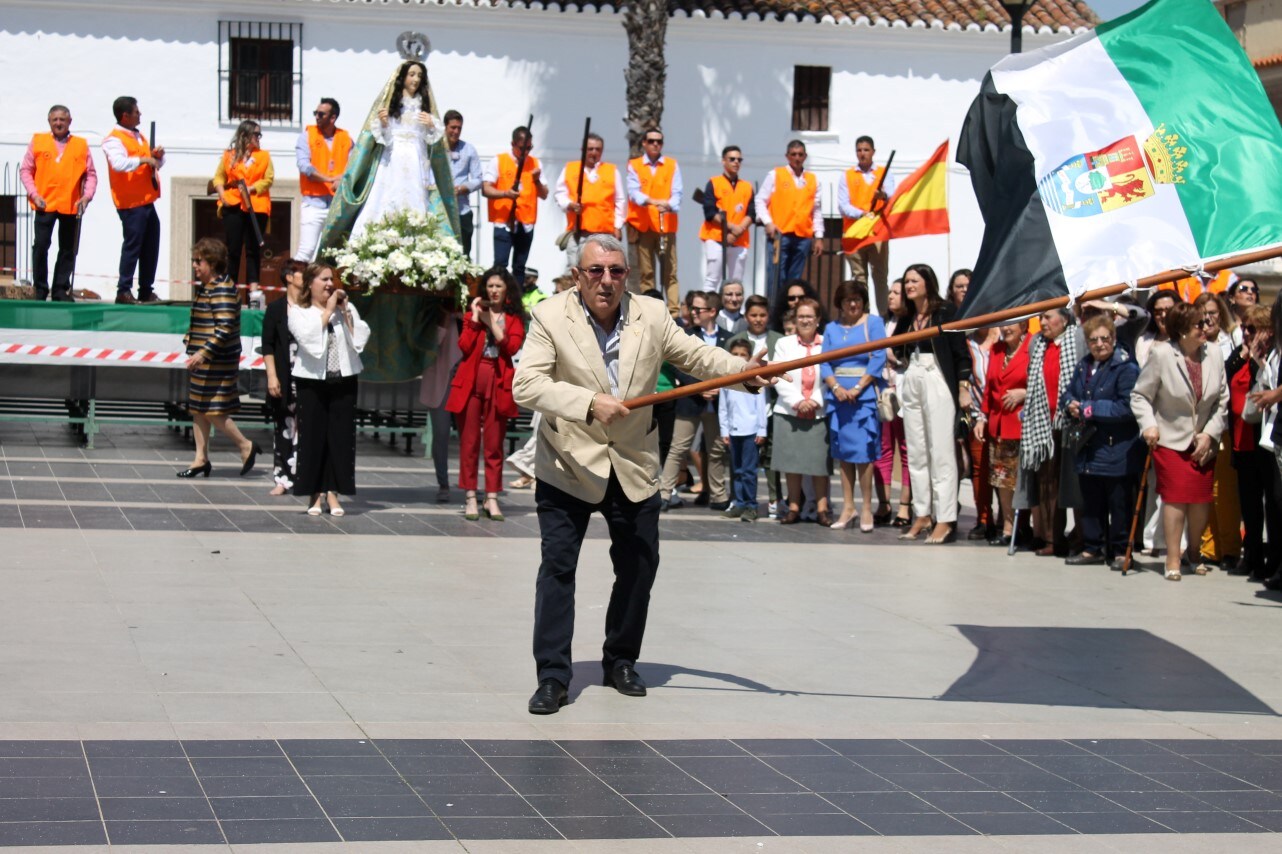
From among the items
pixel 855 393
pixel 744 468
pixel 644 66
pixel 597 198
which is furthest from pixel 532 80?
pixel 855 393

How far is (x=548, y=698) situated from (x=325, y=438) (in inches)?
250

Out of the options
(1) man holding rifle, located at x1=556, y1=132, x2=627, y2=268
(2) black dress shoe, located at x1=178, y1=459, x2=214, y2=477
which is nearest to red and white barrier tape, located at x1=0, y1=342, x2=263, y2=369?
(2) black dress shoe, located at x1=178, y1=459, x2=214, y2=477

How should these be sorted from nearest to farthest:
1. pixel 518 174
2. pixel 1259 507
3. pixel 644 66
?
pixel 1259 507
pixel 518 174
pixel 644 66

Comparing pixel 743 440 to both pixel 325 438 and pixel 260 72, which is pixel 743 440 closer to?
pixel 325 438

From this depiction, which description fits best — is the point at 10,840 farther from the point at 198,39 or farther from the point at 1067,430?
the point at 198,39

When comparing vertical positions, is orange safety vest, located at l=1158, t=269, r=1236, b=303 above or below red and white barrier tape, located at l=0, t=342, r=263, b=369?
above

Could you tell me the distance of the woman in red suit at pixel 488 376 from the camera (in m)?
13.4

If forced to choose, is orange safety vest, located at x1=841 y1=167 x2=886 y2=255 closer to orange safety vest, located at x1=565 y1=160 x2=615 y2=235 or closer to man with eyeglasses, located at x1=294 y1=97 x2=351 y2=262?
orange safety vest, located at x1=565 y1=160 x2=615 y2=235

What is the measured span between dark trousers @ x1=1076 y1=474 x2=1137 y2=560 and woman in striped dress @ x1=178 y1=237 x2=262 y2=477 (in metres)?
7.27

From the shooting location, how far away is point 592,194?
2088 centimetres

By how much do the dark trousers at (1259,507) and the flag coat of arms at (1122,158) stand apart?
4503 millimetres

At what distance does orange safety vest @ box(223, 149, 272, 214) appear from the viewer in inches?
757

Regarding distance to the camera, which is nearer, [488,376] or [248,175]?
[488,376]

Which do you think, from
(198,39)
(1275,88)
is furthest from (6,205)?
(1275,88)
